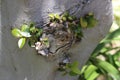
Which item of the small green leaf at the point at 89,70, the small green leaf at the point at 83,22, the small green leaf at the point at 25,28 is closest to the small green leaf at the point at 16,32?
the small green leaf at the point at 25,28

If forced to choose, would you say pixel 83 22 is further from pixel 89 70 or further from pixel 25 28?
pixel 89 70

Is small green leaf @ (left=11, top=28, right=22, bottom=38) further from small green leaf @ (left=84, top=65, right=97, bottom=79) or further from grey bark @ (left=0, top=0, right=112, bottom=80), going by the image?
small green leaf @ (left=84, top=65, right=97, bottom=79)

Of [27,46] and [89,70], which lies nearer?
[27,46]

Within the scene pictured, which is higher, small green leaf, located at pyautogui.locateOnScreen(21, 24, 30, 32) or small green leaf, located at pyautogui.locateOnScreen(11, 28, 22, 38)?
small green leaf, located at pyautogui.locateOnScreen(21, 24, 30, 32)

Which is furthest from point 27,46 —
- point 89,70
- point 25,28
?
point 89,70

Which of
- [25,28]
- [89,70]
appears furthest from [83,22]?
[89,70]

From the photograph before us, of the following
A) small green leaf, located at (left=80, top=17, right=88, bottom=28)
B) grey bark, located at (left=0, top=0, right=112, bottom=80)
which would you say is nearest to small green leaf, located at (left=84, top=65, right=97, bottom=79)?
grey bark, located at (left=0, top=0, right=112, bottom=80)

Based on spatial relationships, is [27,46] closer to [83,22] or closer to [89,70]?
[83,22]

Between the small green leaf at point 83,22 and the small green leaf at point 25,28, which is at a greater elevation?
the small green leaf at point 83,22

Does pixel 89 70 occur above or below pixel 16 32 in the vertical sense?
below

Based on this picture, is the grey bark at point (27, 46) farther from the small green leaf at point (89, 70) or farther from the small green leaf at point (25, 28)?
the small green leaf at point (89, 70)
